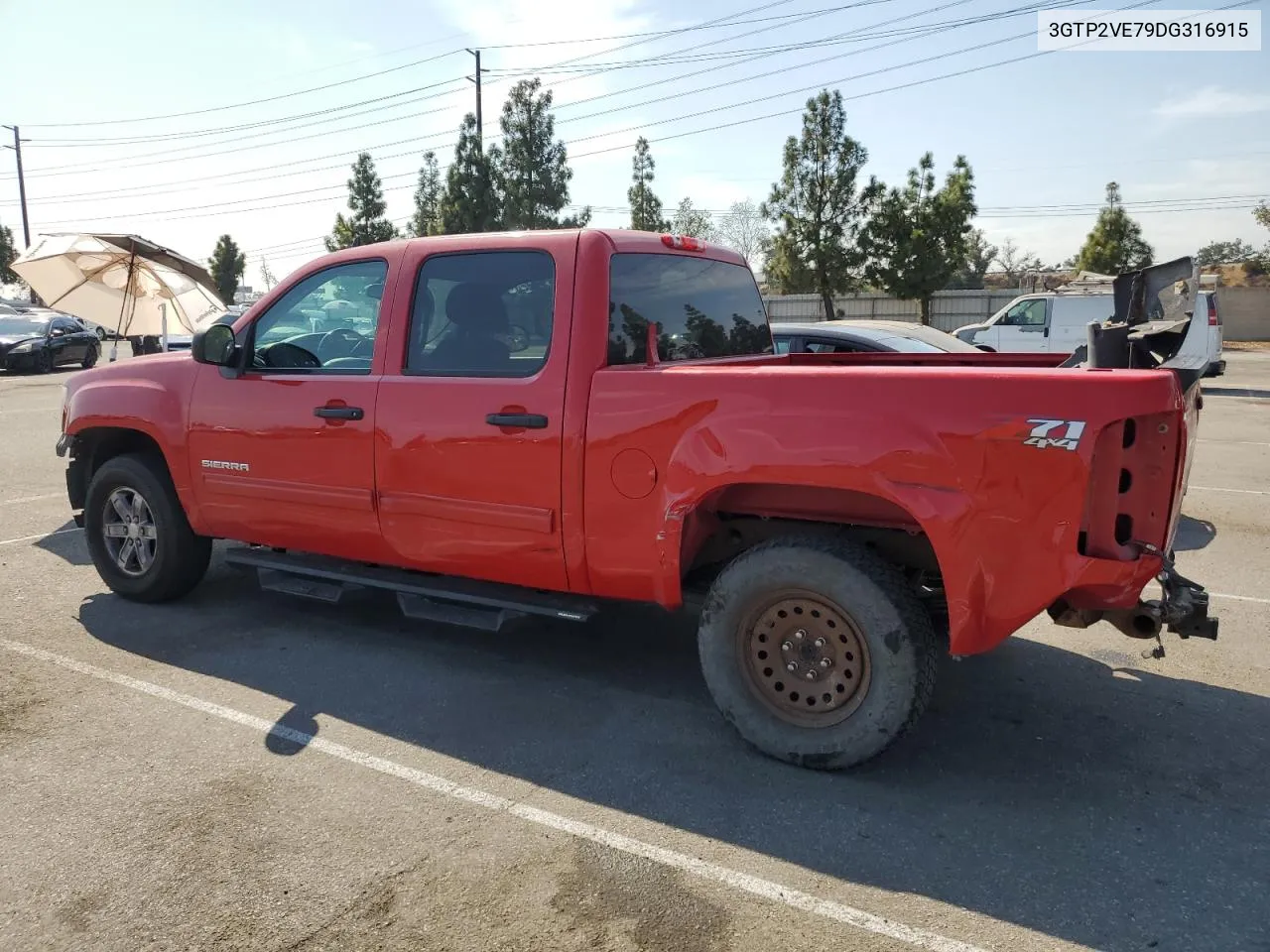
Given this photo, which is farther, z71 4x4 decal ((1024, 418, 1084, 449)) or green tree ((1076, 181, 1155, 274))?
green tree ((1076, 181, 1155, 274))

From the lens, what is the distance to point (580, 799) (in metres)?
3.41

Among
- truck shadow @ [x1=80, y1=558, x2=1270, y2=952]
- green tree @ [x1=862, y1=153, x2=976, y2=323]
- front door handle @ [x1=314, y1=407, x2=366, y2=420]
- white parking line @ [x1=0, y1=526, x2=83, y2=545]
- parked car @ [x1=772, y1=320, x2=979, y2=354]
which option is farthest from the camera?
green tree @ [x1=862, y1=153, x2=976, y2=323]

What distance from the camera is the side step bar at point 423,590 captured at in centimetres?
426

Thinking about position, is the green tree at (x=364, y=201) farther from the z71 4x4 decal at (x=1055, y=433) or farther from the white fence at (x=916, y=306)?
the z71 4x4 decal at (x=1055, y=433)

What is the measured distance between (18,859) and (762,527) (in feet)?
9.42

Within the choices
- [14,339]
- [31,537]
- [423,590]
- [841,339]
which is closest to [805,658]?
[423,590]

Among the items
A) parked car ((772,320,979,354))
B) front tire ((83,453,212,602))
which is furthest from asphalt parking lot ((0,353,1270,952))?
parked car ((772,320,979,354))

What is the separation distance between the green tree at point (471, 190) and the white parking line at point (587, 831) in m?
31.7

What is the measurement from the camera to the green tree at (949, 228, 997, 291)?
3741 centimetres

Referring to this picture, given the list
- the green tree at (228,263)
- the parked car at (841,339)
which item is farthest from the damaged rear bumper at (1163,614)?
the green tree at (228,263)

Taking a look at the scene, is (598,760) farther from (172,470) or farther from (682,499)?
(172,470)

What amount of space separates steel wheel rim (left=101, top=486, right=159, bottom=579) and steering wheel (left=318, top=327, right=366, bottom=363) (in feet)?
5.00

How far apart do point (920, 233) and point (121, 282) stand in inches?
1000

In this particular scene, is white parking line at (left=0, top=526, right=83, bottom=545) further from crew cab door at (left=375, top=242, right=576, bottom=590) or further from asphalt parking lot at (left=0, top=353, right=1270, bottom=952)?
crew cab door at (left=375, top=242, right=576, bottom=590)
